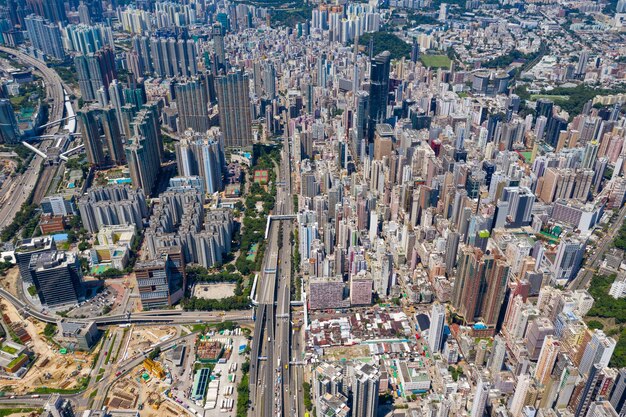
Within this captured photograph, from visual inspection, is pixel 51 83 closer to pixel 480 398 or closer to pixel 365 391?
pixel 365 391

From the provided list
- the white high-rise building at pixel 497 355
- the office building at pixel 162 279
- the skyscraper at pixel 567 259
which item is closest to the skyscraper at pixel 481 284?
the white high-rise building at pixel 497 355

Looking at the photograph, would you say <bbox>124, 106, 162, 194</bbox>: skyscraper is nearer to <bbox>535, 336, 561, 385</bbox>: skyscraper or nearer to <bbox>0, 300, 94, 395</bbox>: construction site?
<bbox>0, 300, 94, 395</bbox>: construction site

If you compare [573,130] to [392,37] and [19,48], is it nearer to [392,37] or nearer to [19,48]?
[392,37]

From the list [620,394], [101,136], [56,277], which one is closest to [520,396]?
[620,394]

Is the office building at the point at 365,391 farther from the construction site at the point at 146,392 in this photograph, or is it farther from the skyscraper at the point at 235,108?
the skyscraper at the point at 235,108

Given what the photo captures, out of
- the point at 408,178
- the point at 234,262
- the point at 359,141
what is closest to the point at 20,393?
the point at 234,262

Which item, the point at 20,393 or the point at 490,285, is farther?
the point at 490,285
